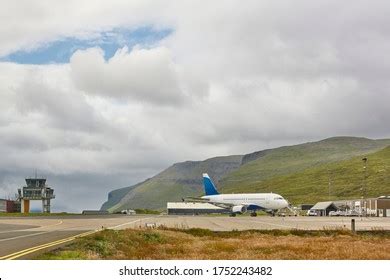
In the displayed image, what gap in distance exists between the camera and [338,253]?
34906 mm

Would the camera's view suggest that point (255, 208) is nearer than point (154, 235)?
No
